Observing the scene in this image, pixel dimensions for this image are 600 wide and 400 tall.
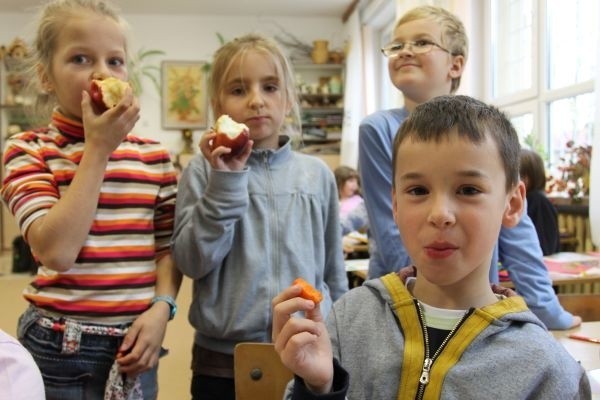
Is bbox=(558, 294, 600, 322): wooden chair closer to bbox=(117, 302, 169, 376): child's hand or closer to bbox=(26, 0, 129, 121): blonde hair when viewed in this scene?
bbox=(117, 302, 169, 376): child's hand

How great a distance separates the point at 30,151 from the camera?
1215mm

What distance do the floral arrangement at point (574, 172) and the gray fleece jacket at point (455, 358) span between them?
123 inches

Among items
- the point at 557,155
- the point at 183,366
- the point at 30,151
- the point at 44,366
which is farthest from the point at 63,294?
the point at 557,155

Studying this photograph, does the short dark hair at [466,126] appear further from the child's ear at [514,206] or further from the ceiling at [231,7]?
the ceiling at [231,7]

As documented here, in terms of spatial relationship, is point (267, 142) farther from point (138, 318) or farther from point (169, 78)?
point (169, 78)

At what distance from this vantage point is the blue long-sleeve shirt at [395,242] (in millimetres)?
1564

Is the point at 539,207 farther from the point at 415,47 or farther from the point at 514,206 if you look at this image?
the point at 514,206

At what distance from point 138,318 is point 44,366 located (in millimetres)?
200

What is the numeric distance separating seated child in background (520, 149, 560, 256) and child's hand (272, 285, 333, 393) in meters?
2.69

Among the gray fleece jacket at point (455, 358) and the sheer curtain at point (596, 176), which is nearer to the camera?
the gray fleece jacket at point (455, 358)

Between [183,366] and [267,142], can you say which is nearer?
[267,142]

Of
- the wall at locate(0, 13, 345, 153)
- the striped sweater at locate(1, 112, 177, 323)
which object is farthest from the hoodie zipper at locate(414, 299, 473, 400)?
the wall at locate(0, 13, 345, 153)

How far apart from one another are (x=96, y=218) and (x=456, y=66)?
1.17 metres

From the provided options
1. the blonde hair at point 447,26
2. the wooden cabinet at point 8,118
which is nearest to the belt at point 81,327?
the blonde hair at point 447,26
